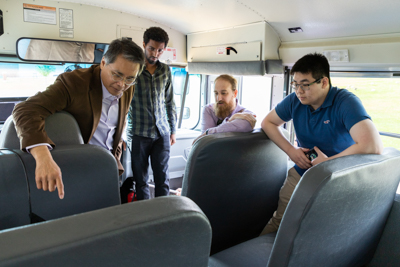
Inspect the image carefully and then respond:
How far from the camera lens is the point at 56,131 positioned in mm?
1590

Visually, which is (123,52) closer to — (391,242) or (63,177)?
(63,177)

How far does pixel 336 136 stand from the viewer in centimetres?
191

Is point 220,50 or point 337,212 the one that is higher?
point 220,50

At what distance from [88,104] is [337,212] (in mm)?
1525

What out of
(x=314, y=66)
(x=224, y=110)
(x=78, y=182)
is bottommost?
(x=78, y=182)

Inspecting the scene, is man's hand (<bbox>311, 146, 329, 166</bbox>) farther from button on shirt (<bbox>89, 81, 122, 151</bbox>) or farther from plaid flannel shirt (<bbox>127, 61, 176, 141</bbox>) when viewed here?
plaid flannel shirt (<bbox>127, 61, 176, 141</bbox>)

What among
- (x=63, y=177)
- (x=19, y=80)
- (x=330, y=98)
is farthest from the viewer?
(x=19, y=80)

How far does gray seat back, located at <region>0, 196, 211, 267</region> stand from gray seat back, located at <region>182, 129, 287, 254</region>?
2.80ft

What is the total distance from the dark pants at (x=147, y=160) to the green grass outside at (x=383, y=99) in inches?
83.7

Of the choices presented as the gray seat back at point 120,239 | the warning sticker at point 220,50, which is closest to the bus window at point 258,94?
the warning sticker at point 220,50

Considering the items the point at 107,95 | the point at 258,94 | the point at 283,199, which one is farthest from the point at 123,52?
the point at 258,94

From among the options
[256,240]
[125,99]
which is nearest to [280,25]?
[125,99]

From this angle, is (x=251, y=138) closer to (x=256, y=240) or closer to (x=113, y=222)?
(x=256, y=240)

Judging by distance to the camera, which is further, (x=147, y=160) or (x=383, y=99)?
(x=147, y=160)
